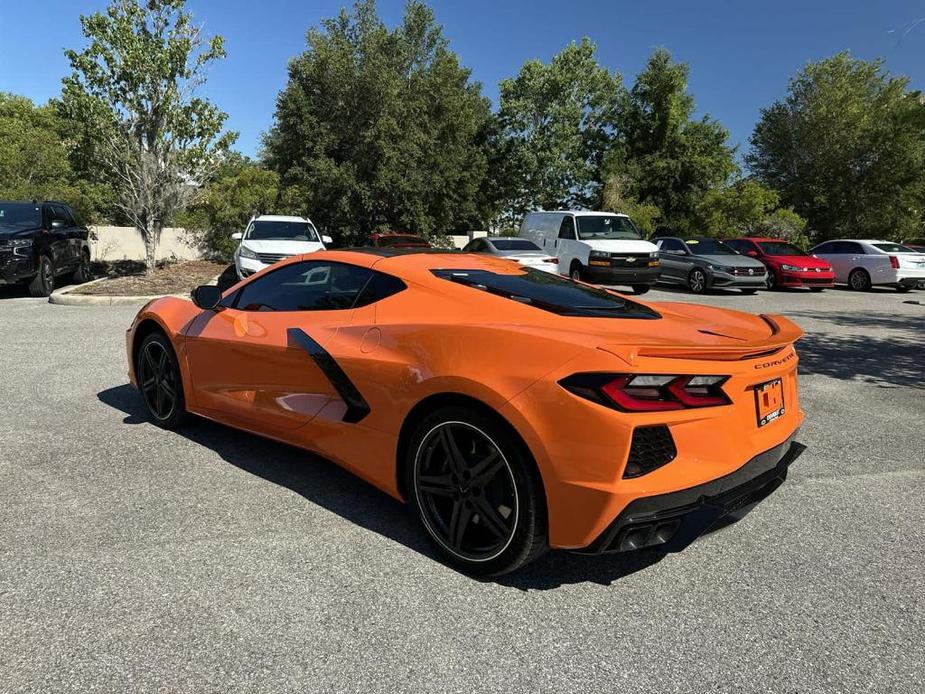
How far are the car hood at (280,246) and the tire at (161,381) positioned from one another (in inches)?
371

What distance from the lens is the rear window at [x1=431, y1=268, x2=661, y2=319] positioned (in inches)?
123

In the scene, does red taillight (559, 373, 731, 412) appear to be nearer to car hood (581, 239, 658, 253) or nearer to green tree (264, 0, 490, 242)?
car hood (581, 239, 658, 253)

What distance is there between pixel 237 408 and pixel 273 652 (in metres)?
1.96

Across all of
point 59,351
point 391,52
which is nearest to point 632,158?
point 391,52

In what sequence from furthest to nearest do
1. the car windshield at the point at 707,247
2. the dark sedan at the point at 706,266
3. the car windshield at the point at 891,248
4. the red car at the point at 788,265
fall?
the car windshield at the point at 891,248
the red car at the point at 788,265
the car windshield at the point at 707,247
the dark sedan at the point at 706,266

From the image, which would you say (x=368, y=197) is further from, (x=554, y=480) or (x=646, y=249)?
(x=554, y=480)

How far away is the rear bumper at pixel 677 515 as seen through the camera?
2438 mm

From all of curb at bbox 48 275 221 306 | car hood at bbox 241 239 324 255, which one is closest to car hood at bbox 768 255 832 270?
car hood at bbox 241 239 324 255

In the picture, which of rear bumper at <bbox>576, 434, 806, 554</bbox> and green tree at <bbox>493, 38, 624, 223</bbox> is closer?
rear bumper at <bbox>576, 434, 806, 554</bbox>

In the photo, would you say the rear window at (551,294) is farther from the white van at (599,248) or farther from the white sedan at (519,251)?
the white van at (599,248)

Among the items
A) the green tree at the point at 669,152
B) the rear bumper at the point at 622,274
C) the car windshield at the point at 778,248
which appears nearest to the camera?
the rear bumper at the point at 622,274

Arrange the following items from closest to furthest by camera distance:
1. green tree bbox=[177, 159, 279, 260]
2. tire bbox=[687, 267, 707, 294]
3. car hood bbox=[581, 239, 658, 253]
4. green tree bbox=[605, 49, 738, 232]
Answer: car hood bbox=[581, 239, 658, 253] < tire bbox=[687, 267, 707, 294] < green tree bbox=[177, 159, 279, 260] < green tree bbox=[605, 49, 738, 232]

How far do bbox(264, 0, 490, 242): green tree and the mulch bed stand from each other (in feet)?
26.4

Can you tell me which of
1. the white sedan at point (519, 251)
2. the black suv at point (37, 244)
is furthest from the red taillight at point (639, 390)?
the black suv at point (37, 244)
